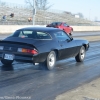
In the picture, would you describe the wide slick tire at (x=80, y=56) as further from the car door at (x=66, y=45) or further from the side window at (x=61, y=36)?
the side window at (x=61, y=36)

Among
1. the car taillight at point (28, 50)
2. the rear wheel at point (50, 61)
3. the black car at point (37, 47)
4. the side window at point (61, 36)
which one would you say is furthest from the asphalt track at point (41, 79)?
the side window at point (61, 36)

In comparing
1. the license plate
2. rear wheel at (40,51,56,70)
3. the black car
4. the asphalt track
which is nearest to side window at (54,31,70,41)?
the black car

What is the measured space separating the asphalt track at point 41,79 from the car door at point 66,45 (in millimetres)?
485

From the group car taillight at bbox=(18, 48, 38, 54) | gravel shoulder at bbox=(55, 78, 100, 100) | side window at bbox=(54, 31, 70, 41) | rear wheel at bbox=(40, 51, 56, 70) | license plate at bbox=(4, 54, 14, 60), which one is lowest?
gravel shoulder at bbox=(55, 78, 100, 100)

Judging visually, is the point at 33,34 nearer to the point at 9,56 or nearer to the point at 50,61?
the point at 50,61

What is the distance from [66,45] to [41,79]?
8.57 ft

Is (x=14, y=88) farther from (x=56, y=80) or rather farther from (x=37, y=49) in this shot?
(x=37, y=49)

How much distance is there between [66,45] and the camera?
1012 cm

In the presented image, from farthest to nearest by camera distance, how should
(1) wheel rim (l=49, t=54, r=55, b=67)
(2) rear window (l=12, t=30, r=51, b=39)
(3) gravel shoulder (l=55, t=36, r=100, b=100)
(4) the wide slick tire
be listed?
(4) the wide slick tire → (2) rear window (l=12, t=30, r=51, b=39) → (1) wheel rim (l=49, t=54, r=55, b=67) → (3) gravel shoulder (l=55, t=36, r=100, b=100)

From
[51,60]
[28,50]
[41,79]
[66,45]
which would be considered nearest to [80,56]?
[66,45]

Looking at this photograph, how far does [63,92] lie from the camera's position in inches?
254

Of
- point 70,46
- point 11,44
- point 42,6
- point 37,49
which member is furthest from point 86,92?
point 42,6

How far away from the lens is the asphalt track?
6.17m

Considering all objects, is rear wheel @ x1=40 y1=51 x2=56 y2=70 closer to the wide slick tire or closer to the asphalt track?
the asphalt track
